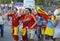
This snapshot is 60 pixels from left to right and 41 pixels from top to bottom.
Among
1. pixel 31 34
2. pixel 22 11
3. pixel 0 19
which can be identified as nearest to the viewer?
pixel 31 34

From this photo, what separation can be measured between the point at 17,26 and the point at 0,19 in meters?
3.30

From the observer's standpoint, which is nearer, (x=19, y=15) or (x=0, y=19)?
(x=19, y=15)

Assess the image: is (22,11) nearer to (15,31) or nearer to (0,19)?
(15,31)

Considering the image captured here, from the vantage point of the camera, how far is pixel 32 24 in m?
11.6

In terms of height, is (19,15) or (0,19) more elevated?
(19,15)

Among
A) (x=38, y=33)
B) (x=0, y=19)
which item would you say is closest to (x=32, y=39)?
(x=38, y=33)

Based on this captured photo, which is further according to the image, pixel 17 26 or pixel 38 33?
pixel 38 33

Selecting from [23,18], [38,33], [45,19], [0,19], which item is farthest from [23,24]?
[0,19]

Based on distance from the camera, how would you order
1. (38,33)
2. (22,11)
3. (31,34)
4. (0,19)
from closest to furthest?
(31,34) → (22,11) → (38,33) → (0,19)

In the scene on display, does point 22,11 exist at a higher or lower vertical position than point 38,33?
higher

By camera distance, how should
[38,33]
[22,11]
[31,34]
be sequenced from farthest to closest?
[38,33] < [22,11] < [31,34]

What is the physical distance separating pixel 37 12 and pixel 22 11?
598 mm

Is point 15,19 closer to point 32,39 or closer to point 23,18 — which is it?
point 23,18

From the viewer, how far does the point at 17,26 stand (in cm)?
1271
